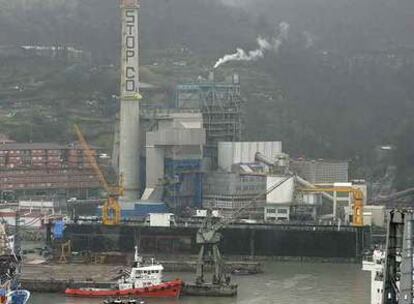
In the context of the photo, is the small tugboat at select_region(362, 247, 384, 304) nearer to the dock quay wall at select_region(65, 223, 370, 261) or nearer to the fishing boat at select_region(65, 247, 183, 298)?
the fishing boat at select_region(65, 247, 183, 298)

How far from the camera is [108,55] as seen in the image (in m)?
74.9

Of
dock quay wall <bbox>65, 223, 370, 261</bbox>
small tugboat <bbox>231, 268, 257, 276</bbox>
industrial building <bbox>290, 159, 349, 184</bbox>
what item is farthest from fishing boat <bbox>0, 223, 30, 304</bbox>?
industrial building <bbox>290, 159, 349, 184</bbox>

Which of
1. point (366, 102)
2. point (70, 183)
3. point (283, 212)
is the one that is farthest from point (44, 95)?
point (283, 212)

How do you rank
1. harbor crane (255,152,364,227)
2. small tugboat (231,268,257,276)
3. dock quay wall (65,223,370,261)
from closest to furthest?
small tugboat (231,268,257,276), dock quay wall (65,223,370,261), harbor crane (255,152,364,227)

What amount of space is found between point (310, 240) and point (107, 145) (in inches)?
789

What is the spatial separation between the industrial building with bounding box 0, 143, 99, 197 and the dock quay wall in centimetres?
1310

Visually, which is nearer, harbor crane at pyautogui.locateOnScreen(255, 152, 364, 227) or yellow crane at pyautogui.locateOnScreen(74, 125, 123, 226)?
harbor crane at pyautogui.locateOnScreen(255, 152, 364, 227)

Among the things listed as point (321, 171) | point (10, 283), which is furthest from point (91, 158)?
point (10, 283)

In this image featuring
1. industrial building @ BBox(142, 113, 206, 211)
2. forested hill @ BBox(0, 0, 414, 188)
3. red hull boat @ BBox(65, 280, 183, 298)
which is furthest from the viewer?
forested hill @ BBox(0, 0, 414, 188)

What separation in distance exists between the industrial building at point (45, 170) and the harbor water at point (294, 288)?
19.3 m

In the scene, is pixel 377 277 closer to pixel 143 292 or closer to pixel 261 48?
pixel 143 292

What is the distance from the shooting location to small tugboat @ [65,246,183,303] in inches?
1171

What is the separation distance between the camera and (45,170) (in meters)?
54.7

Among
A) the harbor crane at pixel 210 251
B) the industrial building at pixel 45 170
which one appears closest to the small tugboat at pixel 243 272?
the harbor crane at pixel 210 251
